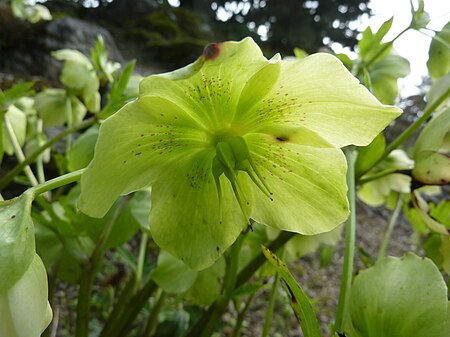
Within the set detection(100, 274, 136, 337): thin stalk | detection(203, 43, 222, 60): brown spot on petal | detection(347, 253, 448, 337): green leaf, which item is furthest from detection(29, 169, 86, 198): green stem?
detection(100, 274, 136, 337): thin stalk

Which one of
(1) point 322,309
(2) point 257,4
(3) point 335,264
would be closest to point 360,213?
(3) point 335,264

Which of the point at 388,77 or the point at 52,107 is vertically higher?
the point at 388,77

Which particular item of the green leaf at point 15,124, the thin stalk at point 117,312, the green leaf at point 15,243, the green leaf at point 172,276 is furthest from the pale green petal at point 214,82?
the green leaf at point 15,124

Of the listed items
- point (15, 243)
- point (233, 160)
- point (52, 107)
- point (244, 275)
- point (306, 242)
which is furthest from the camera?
point (52, 107)

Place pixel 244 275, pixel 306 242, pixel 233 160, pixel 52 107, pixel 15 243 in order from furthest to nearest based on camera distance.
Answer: pixel 52 107
pixel 306 242
pixel 244 275
pixel 233 160
pixel 15 243

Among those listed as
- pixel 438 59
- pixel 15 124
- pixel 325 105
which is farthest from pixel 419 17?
pixel 15 124

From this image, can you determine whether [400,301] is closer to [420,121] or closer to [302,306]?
[302,306]

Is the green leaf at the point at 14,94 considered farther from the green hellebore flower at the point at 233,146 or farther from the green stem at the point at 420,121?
the green stem at the point at 420,121
